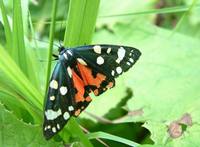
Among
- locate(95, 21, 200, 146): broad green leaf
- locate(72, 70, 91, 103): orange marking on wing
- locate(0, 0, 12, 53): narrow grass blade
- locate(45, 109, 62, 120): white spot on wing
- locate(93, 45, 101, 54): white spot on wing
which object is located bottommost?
locate(95, 21, 200, 146): broad green leaf

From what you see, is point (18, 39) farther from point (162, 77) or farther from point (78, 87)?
point (162, 77)

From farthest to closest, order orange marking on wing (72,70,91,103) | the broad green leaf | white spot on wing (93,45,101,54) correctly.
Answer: the broad green leaf → white spot on wing (93,45,101,54) → orange marking on wing (72,70,91,103)

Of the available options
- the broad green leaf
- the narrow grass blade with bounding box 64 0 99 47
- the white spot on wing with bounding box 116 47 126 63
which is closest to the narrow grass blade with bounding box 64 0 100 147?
the narrow grass blade with bounding box 64 0 99 47

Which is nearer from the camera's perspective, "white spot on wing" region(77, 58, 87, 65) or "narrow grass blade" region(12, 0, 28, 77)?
"narrow grass blade" region(12, 0, 28, 77)

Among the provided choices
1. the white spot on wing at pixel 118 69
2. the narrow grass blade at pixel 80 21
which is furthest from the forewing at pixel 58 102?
the white spot on wing at pixel 118 69

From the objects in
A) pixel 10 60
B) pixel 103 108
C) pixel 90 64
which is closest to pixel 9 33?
pixel 10 60

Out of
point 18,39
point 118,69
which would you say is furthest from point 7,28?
point 118,69

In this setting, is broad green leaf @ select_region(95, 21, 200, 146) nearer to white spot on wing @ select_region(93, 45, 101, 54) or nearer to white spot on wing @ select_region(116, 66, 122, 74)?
white spot on wing @ select_region(116, 66, 122, 74)
